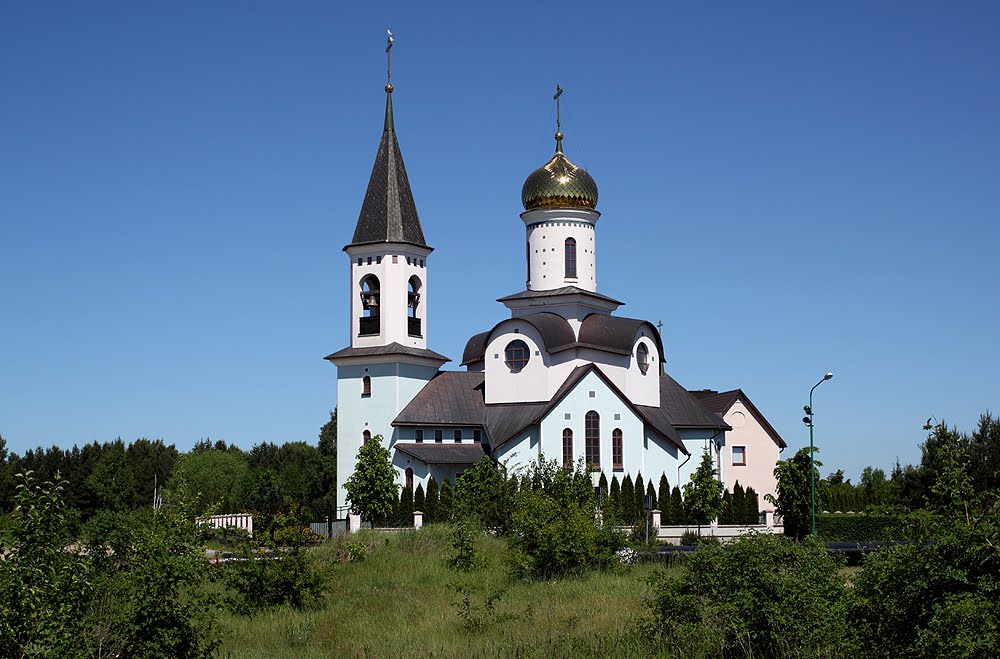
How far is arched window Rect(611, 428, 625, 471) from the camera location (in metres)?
37.7

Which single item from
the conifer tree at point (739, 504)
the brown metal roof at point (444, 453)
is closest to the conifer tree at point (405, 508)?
the brown metal roof at point (444, 453)

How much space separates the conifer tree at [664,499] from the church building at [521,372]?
1.26 ft

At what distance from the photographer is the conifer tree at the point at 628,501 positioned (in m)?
35.7

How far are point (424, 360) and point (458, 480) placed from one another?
5.33m

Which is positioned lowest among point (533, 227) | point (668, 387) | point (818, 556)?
→ point (818, 556)

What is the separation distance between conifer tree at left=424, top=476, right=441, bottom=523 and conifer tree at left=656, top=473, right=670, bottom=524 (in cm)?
741

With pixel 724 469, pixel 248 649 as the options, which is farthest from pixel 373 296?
pixel 248 649

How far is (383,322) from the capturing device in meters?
39.5

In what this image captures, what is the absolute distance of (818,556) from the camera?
44.0ft

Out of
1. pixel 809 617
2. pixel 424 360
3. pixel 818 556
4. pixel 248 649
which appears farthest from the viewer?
pixel 424 360

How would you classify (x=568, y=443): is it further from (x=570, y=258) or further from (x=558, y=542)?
(x=558, y=542)

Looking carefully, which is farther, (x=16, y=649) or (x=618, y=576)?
(x=618, y=576)

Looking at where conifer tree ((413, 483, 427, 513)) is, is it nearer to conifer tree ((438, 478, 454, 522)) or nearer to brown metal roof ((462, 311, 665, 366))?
conifer tree ((438, 478, 454, 522))

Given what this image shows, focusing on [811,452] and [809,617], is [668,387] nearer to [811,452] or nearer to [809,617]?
[811,452]
